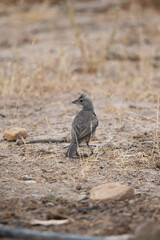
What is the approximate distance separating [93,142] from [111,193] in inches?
81.6

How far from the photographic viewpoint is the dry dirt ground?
3777 mm

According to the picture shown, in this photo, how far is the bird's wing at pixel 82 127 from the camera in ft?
18.2

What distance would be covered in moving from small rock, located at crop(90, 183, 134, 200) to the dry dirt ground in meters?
0.06

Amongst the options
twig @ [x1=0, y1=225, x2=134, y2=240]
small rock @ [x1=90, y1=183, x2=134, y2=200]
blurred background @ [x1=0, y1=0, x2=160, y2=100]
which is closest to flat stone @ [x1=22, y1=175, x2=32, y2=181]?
small rock @ [x1=90, y1=183, x2=134, y2=200]

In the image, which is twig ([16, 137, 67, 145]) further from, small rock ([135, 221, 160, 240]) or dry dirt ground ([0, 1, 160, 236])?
small rock ([135, 221, 160, 240])

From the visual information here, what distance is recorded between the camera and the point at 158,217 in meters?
3.60

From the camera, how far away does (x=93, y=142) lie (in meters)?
6.10

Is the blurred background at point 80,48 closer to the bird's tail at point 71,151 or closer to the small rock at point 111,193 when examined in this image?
the bird's tail at point 71,151

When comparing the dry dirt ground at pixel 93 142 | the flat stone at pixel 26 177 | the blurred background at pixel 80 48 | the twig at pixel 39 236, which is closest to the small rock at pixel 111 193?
the dry dirt ground at pixel 93 142

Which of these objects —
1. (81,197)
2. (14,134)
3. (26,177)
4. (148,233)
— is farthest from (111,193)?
(14,134)

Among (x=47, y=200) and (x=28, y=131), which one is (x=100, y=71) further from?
(x=47, y=200)

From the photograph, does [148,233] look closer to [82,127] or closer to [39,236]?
[39,236]

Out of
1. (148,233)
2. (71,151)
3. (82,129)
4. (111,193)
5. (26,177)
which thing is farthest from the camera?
(82,129)

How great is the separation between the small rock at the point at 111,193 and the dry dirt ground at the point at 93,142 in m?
0.06
